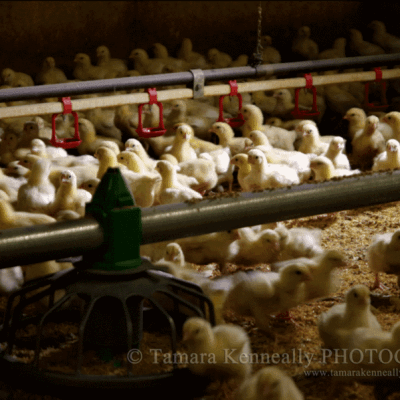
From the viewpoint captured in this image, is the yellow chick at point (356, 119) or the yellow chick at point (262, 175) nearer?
the yellow chick at point (262, 175)

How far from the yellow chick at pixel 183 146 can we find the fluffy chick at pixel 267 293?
2758mm

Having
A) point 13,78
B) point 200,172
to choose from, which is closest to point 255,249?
point 200,172

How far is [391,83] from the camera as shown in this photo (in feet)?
23.6

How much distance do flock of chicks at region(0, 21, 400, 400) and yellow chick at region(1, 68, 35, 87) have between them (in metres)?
0.02

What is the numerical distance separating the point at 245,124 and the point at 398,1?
349 centimetres

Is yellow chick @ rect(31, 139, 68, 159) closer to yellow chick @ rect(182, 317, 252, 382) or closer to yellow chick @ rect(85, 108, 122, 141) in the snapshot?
yellow chick @ rect(85, 108, 122, 141)

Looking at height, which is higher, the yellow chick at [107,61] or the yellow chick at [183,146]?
the yellow chick at [107,61]

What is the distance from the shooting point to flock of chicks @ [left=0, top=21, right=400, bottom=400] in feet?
5.32

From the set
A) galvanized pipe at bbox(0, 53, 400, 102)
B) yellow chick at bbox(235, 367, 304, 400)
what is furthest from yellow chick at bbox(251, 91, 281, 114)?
yellow chick at bbox(235, 367, 304, 400)

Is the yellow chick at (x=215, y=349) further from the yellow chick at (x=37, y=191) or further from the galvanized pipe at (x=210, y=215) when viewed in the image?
the yellow chick at (x=37, y=191)

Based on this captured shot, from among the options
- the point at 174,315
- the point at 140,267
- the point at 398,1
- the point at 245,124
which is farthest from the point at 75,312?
the point at 398,1

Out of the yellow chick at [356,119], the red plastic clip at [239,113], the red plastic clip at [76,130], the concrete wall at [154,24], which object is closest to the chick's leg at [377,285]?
the red plastic clip at [76,130]

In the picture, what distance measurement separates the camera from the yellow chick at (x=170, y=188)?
3.69m

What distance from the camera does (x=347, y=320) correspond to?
161cm
